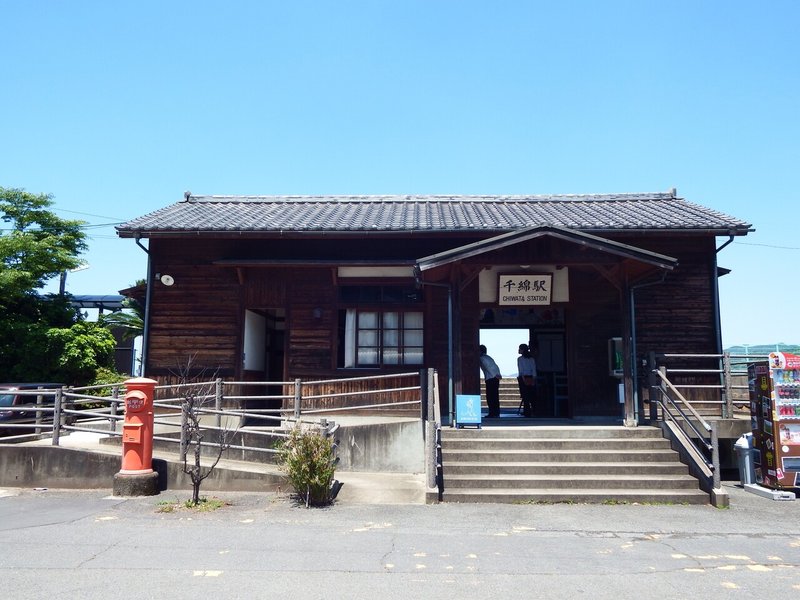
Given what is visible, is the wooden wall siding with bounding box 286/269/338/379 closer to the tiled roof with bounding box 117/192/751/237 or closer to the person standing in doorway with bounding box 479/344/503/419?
the tiled roof with bounding box 117/192/751/237

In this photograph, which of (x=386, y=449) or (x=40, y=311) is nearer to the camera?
(x=386, y=449)

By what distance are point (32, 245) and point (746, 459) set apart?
780 inches

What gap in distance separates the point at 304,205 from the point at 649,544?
471 inches

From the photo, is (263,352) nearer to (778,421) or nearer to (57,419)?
(57,419)

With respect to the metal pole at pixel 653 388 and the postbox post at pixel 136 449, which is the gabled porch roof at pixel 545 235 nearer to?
the metal pole at pixel 653 388

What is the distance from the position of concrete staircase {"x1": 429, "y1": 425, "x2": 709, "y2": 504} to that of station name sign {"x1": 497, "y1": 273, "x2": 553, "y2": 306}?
2410 millimetres

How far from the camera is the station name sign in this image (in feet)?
37.4

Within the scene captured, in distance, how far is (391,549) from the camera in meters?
6.25

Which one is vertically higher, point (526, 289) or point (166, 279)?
point (166, 279)

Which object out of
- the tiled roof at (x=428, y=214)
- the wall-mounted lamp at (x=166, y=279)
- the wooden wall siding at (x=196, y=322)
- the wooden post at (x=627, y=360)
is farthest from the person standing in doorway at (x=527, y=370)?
the wall-mounted lamp at (x=166, y=279)

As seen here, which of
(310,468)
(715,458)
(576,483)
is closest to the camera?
(310,468)

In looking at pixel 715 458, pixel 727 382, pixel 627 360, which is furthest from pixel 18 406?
pixel 727 382

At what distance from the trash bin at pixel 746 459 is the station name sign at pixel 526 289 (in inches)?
152

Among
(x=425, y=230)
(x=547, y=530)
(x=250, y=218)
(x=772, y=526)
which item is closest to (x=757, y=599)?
(x=547, y=530)
